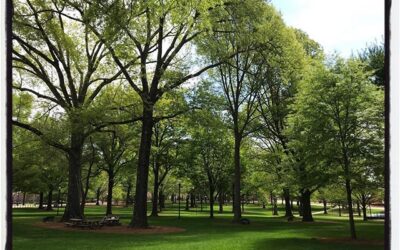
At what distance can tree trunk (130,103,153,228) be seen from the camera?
2355 cm

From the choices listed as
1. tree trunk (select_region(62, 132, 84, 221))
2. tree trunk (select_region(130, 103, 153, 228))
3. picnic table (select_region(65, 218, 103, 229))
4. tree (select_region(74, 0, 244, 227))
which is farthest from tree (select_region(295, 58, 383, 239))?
tree trunk (select_region(62, 132, 84, 221))

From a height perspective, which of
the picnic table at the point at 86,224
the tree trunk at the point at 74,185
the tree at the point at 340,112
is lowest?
the picnic table at the point at 86,224

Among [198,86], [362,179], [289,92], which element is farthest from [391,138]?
[289,92]

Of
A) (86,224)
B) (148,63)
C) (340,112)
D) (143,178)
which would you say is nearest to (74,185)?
(86,224)

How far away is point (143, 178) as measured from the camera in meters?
24.4

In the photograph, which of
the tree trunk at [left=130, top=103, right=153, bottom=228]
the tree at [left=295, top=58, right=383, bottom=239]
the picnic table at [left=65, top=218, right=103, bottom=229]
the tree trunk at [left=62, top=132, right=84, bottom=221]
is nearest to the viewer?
the tree at [left=295, top=58, right=383, bottom=239]

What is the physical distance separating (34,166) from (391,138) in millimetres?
36755

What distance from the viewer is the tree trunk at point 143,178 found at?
23.5 m

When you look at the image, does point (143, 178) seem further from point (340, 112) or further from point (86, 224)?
point (340, 112)

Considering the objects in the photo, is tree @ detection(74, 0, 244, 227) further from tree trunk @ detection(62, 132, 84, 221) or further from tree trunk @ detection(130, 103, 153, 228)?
tree trunk @ detection(62, 132, 84, 221)

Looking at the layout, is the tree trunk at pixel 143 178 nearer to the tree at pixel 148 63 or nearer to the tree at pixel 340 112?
the tree at pixel 148 63

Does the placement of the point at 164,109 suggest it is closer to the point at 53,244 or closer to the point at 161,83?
the point at 161,83

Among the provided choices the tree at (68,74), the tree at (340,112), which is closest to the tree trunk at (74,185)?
the tree at (68,74)

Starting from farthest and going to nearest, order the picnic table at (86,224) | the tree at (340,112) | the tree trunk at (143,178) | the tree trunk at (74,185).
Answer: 1. the tree trunk at (74,185)
2. the tree trunk at (143,178)
3. the picnic table at (86,224)
4. the tree at (340,112)
